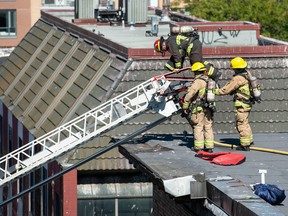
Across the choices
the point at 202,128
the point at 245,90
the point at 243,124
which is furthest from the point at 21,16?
the point at 245,90

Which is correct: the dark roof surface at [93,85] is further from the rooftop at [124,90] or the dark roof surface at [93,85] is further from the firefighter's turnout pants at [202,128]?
the firefighter's turnout pants at [202,128]

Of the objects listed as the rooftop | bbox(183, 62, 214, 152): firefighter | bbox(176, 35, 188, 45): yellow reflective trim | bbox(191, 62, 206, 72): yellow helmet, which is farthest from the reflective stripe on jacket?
bbox(176, 35, 188, 45): yellow reflective trim

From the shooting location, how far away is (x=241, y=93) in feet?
71.7

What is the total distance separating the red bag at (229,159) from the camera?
2066 cm

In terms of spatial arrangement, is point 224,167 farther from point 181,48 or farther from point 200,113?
point 181,48

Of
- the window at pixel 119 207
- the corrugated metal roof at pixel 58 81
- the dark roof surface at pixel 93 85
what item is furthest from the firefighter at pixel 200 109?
the window at pixel 119 207

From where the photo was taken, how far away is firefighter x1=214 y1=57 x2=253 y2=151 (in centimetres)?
2167

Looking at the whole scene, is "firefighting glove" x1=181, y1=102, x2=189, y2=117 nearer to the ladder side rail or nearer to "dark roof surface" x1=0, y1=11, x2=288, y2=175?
the ladder side rail

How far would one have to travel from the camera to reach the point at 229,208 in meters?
17.0

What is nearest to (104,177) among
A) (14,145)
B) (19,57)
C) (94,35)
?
(94,35)

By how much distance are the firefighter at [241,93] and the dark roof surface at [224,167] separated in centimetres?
35

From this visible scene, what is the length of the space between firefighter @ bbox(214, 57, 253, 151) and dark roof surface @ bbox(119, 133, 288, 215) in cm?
35

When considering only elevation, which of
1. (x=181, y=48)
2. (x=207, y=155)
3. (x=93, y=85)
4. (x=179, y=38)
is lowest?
(x=93, y=85)

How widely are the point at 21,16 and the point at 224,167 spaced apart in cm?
6113
